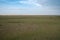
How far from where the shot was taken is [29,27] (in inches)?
46.3

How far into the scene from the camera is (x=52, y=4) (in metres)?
1.46

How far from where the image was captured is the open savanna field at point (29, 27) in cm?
97

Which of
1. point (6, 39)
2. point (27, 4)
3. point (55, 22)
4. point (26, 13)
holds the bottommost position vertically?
point (6, 39)

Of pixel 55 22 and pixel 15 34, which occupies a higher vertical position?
pixel 55 22

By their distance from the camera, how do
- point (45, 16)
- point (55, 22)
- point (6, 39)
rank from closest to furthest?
point (6, 39), point (55, 22), point (45, 16)

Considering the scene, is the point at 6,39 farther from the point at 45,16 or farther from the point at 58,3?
the point at 58,3

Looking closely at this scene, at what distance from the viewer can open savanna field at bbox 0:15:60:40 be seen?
38.0 inches

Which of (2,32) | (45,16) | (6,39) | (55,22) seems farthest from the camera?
(45,16)

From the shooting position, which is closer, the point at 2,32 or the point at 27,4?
the point at 2,32


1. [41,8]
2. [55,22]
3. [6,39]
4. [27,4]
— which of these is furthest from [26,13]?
[6,39]

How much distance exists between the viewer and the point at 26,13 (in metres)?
1.44

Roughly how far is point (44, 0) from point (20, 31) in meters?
0.71

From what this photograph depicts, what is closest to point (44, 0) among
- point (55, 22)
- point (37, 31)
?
point (55, 22)

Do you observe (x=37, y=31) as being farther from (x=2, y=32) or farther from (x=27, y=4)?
(x=27, y=4)
